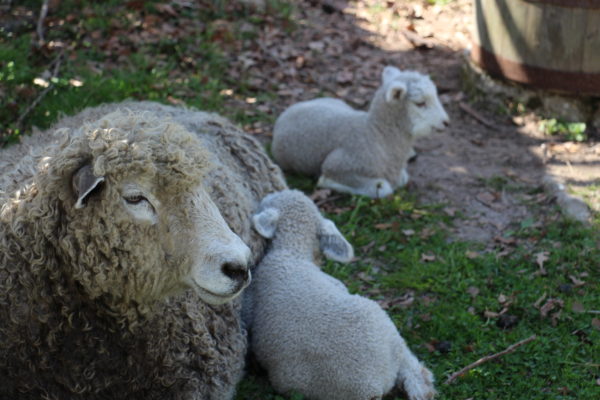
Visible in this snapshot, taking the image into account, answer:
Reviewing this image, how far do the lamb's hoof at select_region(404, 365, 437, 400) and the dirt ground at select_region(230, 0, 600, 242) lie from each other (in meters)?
1.89

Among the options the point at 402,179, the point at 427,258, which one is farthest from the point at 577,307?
the point at 402,179

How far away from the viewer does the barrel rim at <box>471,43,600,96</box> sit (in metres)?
7.13

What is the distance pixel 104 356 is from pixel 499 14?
18.2 ft

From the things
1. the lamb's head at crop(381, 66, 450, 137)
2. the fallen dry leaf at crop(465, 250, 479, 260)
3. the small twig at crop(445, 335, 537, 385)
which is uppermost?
the lamb's head at crop(381, 66, 450, 137)

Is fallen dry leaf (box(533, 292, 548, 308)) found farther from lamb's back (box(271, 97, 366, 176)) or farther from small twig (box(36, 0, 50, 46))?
small twig (box(36, 0, 50, 46))

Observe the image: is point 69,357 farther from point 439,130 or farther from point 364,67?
point 364,67

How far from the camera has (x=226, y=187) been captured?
4414 mm

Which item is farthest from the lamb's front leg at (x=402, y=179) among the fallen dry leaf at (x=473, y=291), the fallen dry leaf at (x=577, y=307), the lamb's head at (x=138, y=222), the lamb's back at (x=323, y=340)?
the lamb's head at (x=138, y=222)

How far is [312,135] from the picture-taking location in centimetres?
672

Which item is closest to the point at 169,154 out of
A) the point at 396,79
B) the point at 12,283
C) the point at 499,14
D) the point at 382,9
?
the point at 12,283

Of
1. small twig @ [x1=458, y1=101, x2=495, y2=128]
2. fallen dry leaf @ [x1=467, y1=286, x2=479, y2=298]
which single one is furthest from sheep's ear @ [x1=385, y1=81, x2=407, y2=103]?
fallen dry leaf @ [x1=467, y1=286, x2=479, y2=298]

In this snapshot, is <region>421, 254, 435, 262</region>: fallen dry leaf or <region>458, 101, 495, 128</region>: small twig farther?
<region>458, 101, 495, 128</region>: small twig

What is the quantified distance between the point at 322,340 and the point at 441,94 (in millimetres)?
4775

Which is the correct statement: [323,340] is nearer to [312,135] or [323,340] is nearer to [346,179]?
[346,179]
